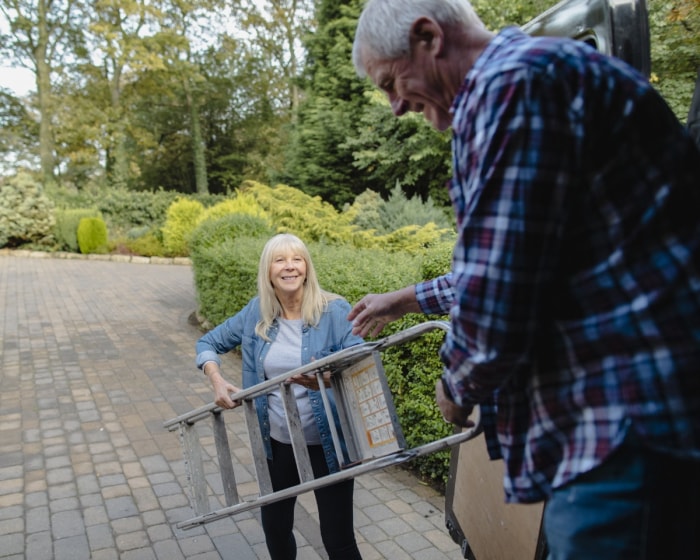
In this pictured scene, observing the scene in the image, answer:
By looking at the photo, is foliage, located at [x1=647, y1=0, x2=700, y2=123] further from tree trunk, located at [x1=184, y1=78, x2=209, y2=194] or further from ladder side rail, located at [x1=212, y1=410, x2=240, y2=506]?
tree trunk, located at [x1=184, y1=78, x2=209, y2=194]

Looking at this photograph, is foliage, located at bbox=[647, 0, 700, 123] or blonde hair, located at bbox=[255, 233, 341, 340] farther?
foliage, located at bbox=[647, 0, 700, 123]

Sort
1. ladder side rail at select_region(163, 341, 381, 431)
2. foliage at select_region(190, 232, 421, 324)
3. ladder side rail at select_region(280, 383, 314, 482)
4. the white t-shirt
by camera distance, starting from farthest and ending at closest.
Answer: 1. foliage at select_region(190, 232, 421, 324)
2. the white t-shirt
3. ladder side rail at select_region(280, 383, 314, 482)
4. ladder side rail at select_region(163, 341, 381, 431)

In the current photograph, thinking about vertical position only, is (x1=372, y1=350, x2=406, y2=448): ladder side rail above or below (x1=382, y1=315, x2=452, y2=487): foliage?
above

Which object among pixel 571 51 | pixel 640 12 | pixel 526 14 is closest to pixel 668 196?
pixel 571 51

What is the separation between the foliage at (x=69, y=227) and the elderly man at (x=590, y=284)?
23781 millimetres

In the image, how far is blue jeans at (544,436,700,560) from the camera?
3.35 feet

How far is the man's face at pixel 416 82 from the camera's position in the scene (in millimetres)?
1259

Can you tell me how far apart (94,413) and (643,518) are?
5.61 m

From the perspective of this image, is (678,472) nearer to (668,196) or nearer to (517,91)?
(668,196)

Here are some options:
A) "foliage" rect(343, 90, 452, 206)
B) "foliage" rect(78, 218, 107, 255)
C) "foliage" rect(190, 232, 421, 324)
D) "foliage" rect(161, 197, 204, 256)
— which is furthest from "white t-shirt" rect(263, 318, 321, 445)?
"foliage" rect(78, 218, 107, 255)

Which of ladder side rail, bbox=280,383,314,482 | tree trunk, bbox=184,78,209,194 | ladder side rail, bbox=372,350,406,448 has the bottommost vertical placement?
ladder side rail, bbox=280,383,314,482

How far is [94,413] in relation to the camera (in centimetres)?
580

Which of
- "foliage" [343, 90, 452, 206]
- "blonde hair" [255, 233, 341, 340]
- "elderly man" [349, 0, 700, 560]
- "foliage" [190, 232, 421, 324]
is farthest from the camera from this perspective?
"foliage" [343, 90, 452, 206]

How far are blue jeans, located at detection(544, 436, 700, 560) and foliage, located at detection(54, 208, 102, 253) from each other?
23872mm
